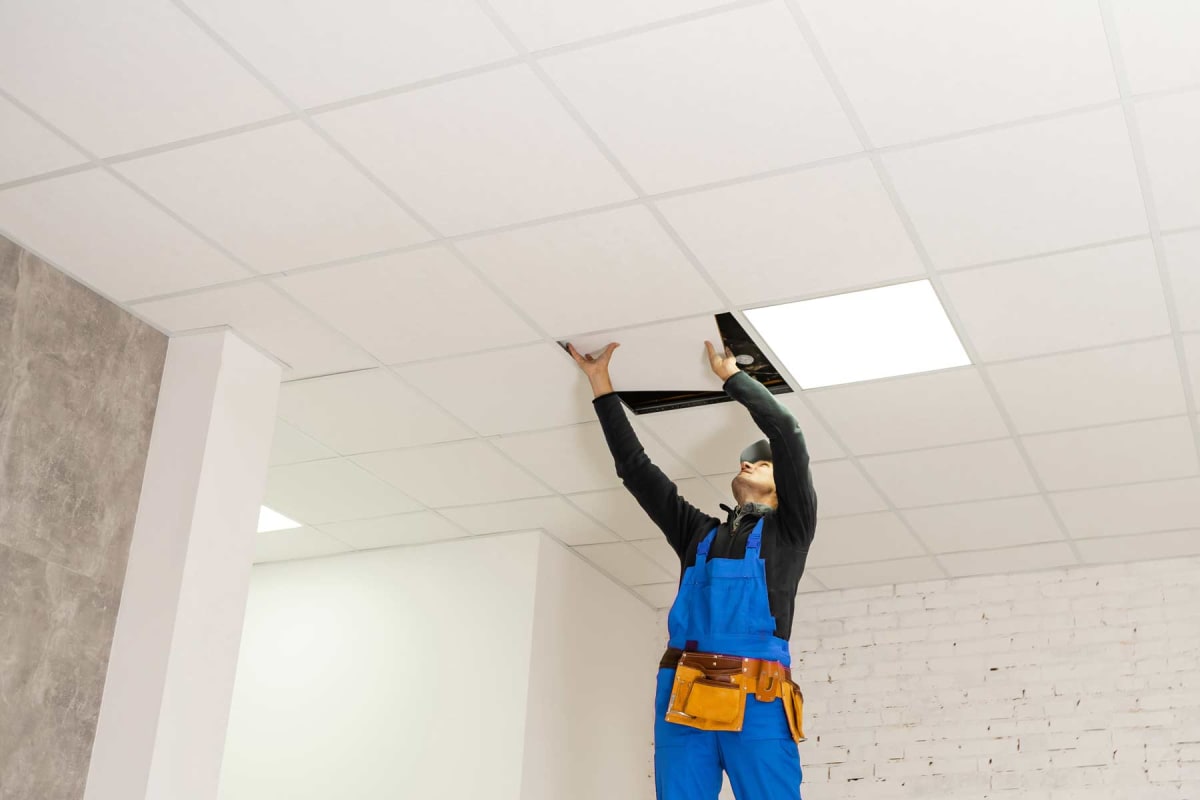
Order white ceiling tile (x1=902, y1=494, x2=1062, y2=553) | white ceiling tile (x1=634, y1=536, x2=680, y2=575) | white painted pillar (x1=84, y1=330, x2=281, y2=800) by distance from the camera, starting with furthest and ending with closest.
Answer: white ceiling tile (x1=634, y1=536, x2=680, y2=575) < white ceiling tile (x1=902, y1=494, x2=1062, y2=553) < white painted pillar (x1=84, y1=330, x2=281, y2=800)

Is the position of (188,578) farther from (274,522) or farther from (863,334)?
(863,334)

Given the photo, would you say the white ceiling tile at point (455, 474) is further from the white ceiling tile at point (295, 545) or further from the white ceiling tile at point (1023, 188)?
the white ceiling tile at point (1023, 188)

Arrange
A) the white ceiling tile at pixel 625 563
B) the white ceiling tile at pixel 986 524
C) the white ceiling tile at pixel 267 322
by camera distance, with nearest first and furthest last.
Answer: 1. the white ceiling tile at pixel 267 322
2. the white ceiling tile at pixel 986 524
3. the white ceiling tile at pixel 625 563

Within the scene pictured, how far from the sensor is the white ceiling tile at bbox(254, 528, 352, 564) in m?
6.29

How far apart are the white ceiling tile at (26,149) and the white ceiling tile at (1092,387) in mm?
3059

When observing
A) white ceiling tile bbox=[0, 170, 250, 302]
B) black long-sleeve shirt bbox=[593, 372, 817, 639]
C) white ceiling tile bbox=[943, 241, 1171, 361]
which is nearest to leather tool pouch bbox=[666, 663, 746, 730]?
black long-sleeve shirt bbox=[593, 372, 817, 639]

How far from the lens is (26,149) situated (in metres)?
3.61

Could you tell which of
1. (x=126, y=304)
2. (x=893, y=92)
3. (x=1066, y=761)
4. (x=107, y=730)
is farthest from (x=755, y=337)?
(x=1066, y=761)

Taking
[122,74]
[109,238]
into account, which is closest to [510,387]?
[109,238]

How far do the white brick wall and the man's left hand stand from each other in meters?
2.50

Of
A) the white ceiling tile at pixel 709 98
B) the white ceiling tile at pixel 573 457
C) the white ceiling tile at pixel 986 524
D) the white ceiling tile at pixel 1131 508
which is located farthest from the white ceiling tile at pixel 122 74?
the white ceiling tile at pixel 1131 508

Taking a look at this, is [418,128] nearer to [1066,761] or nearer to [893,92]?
[893,92]

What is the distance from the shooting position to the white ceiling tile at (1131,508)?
17.4 ft

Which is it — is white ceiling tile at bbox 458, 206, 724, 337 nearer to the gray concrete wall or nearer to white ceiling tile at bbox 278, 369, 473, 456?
white ceiling tile at bbox 278, 369, 473, 456
